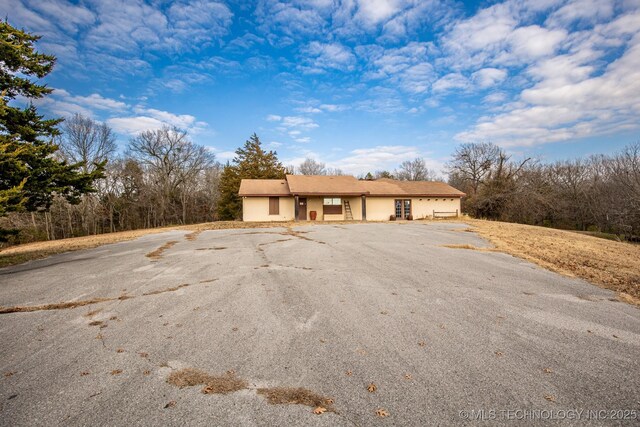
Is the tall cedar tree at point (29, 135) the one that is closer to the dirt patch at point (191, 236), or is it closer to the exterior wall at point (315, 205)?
the dirt patch at point (191, 236)

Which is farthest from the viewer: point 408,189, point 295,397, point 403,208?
point 408,189

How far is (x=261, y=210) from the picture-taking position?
24.0 metres

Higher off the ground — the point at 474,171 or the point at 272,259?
the point at 474,171

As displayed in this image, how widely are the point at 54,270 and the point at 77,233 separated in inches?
1140

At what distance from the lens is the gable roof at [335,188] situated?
24109 millimetres

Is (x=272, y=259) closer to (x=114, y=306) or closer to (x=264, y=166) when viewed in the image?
(x=114, y=306)

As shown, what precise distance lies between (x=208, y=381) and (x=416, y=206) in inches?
1065

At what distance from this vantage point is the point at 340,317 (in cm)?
418

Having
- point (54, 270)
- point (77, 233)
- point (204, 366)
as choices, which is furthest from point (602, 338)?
point (77, 233)

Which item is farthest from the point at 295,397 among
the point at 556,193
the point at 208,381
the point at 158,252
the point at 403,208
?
the point at 556,193

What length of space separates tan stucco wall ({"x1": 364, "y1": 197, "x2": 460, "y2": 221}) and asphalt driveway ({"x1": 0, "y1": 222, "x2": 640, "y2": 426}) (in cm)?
1996

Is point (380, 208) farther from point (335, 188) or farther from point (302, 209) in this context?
point (302, 209)

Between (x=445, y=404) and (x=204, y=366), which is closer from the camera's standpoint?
(x=445, y=404)

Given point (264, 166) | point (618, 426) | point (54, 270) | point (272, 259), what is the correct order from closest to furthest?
1. point (618, 426)
2. point (54, 270)
3. point (272, 259)
4. point (264, 166)
